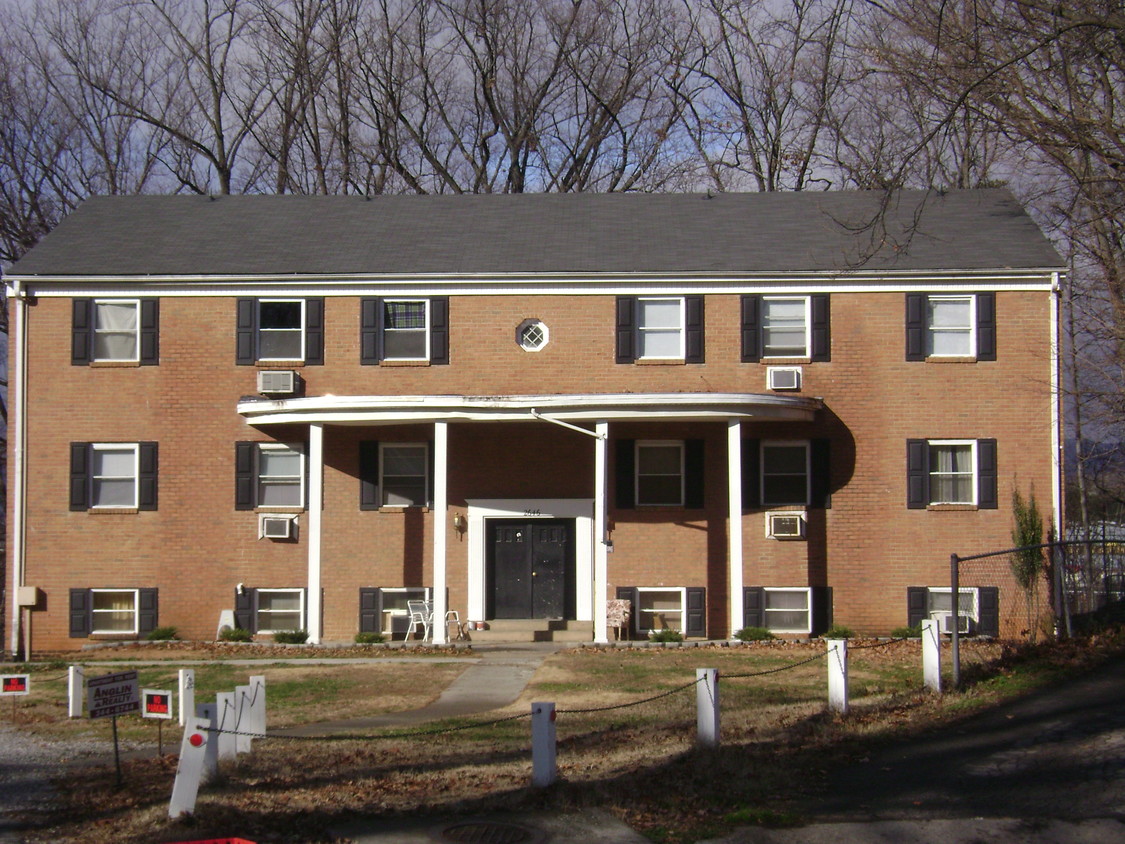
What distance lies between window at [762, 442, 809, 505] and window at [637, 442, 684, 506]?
5.15 feet

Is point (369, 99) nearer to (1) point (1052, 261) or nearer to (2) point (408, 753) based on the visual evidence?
(1) point (1052, 261)

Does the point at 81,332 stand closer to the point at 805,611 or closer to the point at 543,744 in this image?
the point at 805,611

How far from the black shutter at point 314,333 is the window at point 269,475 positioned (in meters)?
1.66

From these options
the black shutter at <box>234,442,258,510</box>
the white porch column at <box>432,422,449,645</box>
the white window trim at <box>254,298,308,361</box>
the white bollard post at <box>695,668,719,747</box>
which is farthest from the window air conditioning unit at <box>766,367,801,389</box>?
the white bollard post at <box>695,668,719,747</box>

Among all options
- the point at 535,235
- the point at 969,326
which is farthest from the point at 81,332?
the point at 969,326

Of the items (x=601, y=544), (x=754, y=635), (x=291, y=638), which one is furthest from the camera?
(x=291, y=638)

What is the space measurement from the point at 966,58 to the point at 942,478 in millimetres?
A: 8450

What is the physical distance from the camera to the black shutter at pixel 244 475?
23.0 meters

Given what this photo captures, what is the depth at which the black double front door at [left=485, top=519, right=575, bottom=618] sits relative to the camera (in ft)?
75.6

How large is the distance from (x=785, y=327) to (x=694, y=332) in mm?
1725

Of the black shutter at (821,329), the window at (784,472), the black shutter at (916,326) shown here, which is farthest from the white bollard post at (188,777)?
the black shutter at (916,326)

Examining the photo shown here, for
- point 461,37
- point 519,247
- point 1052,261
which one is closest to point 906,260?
point 1052,261

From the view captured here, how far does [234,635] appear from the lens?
2222cm

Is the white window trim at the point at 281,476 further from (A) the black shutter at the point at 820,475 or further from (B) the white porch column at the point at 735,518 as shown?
(A) the black shutter at the point at 820,475
